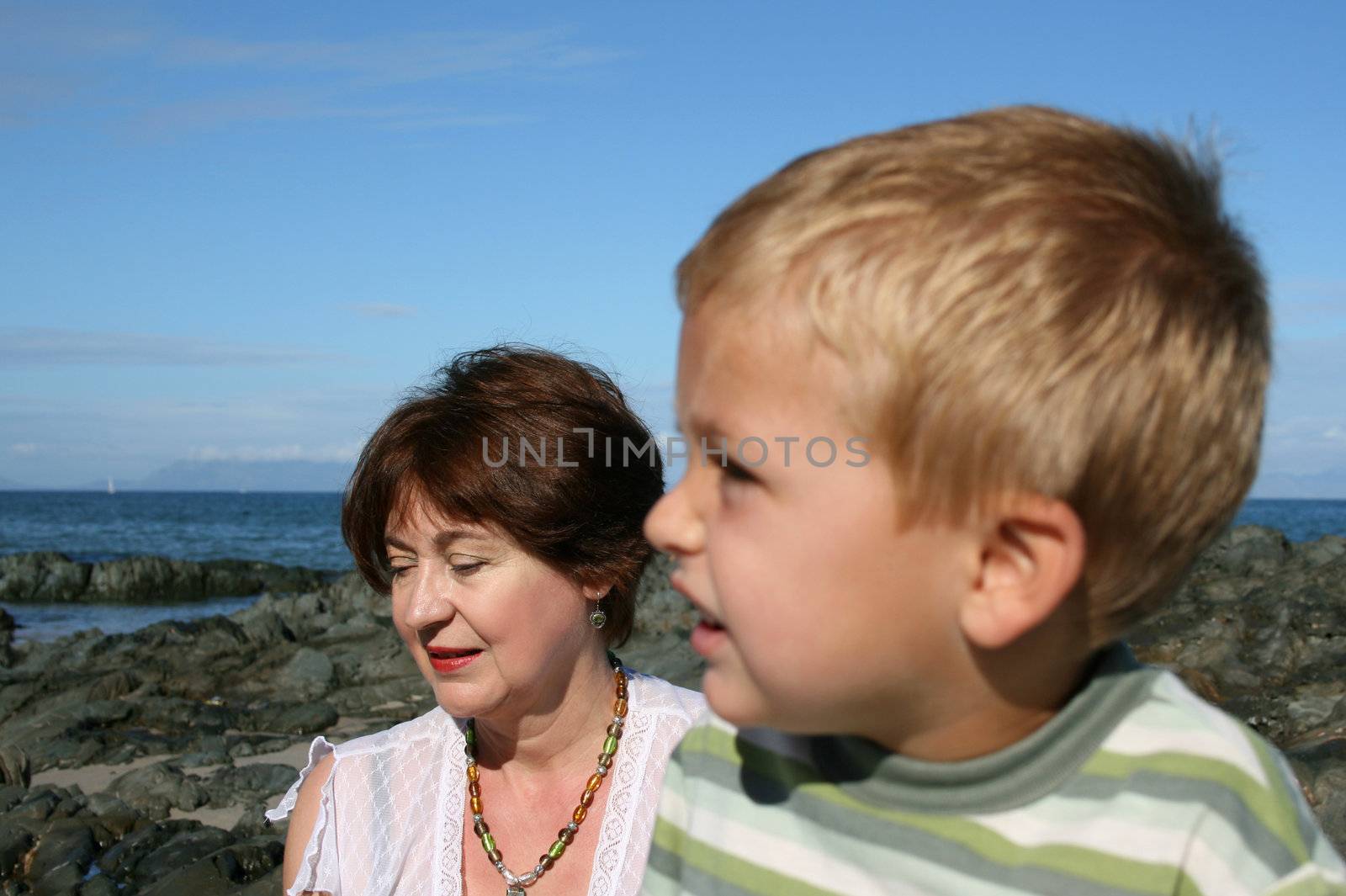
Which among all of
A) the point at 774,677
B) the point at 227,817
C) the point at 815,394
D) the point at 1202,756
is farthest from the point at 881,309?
the point at 227,817

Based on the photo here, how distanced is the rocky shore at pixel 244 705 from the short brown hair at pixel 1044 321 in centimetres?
428

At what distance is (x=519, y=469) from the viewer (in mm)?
2832

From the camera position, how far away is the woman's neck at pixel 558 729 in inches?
114

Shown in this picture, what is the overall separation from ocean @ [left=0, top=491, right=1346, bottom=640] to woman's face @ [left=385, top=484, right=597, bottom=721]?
12.6 m

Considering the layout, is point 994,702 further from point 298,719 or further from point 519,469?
point 298,719

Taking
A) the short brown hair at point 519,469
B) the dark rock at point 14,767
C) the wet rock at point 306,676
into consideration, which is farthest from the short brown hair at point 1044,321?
the wet rock at point 306,676

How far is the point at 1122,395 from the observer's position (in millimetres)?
1046

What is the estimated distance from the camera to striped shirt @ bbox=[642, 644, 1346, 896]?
1106 millimetres

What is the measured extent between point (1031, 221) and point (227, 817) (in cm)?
650

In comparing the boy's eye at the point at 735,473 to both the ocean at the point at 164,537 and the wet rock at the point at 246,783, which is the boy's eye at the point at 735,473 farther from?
the ocean at the point at 164,537

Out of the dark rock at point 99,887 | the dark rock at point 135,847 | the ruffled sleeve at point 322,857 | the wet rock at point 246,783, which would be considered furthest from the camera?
the wet rock at point 246,783

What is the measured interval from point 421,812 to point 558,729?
37 centimetres

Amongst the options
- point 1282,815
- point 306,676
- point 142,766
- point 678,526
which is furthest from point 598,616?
point 306,676

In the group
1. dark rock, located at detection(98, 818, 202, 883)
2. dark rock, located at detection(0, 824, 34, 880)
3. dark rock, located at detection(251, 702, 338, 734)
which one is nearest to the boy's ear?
dark rock, located at detection(98, 818, 202, 883)
